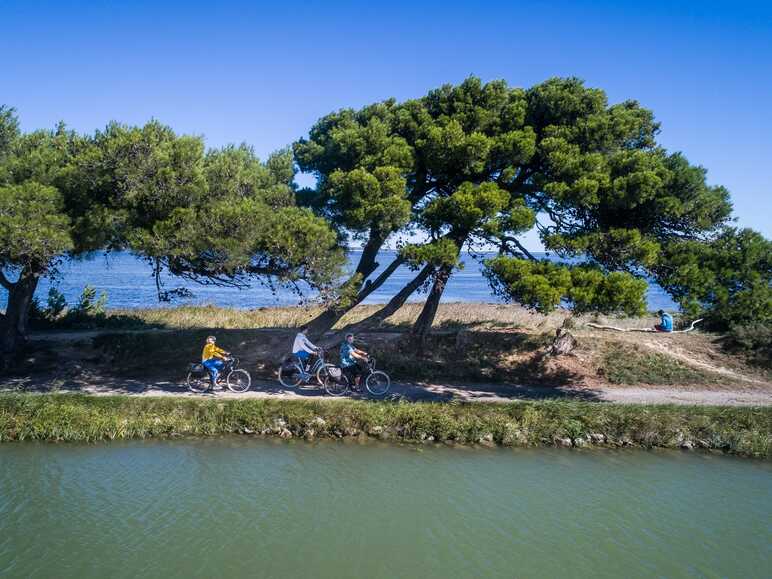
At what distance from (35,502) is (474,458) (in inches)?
343

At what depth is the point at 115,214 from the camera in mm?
15070

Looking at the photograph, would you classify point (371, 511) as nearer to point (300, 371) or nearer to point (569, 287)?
point (569, 287)

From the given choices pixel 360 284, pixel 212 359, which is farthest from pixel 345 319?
pixel 212 359

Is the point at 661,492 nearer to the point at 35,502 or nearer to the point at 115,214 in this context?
the point at 35,502

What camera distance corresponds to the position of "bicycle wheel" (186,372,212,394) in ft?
56.8

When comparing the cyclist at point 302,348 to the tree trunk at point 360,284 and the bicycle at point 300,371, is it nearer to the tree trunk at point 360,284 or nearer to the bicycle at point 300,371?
the bicycle at point 300,371

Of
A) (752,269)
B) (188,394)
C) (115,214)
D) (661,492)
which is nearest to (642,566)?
(661,492)

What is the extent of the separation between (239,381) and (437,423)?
6077 mm

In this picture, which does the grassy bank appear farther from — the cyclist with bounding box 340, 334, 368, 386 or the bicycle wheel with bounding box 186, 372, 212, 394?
the cyclist with bounding box 340, 334, 368, 386

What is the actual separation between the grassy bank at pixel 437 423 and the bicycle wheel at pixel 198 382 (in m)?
2.20

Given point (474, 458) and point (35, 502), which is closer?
point (35, 502)

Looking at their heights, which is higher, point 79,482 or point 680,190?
point 680,190

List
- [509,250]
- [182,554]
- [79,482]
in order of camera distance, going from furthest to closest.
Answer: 1. [509,250]
2. [79,482]
3. [182,554]

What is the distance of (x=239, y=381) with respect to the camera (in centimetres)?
1748
